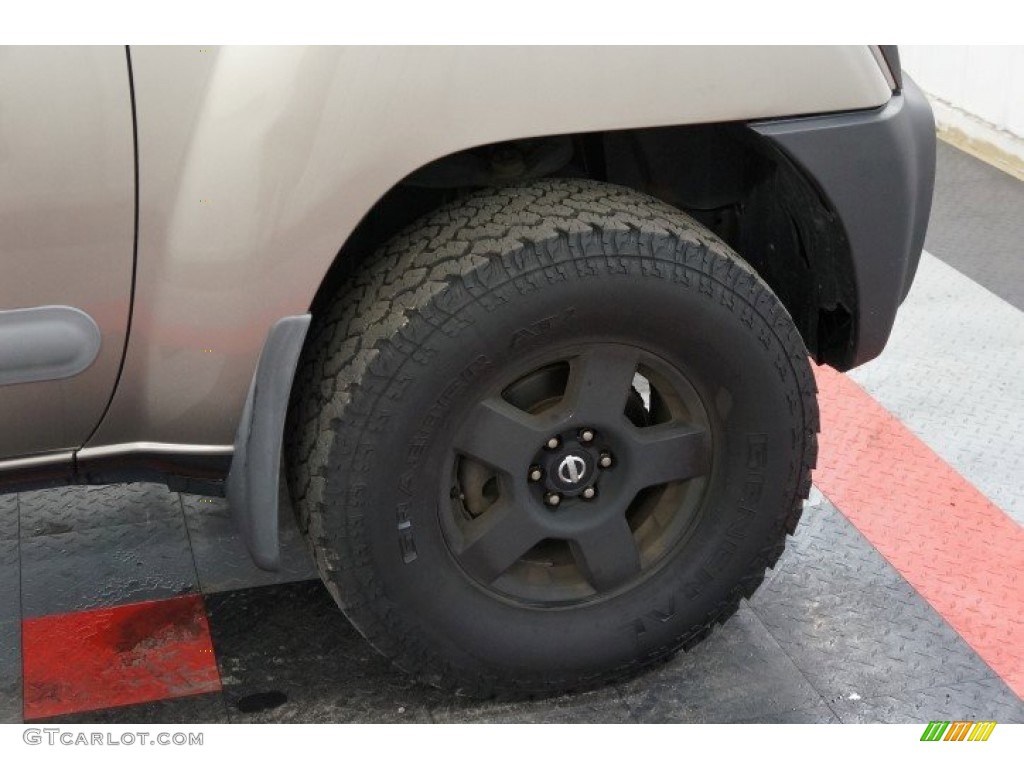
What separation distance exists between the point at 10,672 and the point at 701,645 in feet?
3.90

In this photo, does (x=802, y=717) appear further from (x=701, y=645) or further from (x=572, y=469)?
(x=572, y=469)

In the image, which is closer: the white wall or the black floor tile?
the black floor tile

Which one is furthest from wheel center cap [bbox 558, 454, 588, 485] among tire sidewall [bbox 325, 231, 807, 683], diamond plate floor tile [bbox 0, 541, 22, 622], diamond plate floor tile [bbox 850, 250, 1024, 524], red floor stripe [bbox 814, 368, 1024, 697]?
diamond plate floor tile [bbox 850, 250, 1024, 524]

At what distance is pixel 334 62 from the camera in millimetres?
1795

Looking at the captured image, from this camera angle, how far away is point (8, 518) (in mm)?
2842

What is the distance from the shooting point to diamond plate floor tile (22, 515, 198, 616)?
8.53ft

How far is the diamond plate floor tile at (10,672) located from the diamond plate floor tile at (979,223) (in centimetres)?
276

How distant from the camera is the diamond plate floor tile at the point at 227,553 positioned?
104 inches

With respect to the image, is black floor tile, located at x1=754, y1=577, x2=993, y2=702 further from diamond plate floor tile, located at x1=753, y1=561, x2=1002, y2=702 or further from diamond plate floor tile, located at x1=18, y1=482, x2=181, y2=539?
diamond plate floor tile, located at x1=18, y1=482, x2=181, y2=539

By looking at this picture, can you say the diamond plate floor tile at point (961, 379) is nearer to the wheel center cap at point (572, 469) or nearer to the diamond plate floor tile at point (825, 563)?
the diamond plate floor tile at point (825, 563)

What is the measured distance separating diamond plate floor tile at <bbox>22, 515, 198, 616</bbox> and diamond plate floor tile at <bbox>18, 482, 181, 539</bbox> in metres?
0.02
